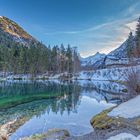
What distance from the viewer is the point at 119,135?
42.4 ft

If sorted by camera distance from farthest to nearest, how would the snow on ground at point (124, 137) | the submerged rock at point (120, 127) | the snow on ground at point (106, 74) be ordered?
1. the snow on ground at point (106, 74)
2. the submerged rock at point (120, 127)
3. the snow on ground at point (124, 137)

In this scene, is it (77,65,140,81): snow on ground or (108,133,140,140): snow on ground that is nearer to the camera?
(108,133,140,140): snow on ground

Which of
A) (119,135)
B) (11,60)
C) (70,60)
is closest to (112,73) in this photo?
(70,60)

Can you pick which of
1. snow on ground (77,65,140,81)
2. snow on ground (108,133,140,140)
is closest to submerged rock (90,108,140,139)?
snow on ground (108,133,140,140)

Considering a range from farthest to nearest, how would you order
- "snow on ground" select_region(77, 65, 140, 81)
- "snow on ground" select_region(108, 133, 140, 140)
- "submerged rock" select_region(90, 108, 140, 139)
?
"snow on ground" select_region(77, 65, 140, 81) → "submerged rock" select_region(90, 108, 140, 139) → "snow on ground" select_region(108, 133, 140, 140)

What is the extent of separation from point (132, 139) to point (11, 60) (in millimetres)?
139186

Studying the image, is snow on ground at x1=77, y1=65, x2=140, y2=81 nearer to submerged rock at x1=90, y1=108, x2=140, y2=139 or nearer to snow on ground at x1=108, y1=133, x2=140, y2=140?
submerged rock at x1=90, y1=108, x2=140, y2=139

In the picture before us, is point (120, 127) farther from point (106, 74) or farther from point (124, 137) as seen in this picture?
point (106, 74)

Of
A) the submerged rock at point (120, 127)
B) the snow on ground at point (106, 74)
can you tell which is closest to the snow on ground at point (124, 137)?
the submerged rock at point (120, 127)

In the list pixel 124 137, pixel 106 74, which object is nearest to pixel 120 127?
pixel 124 137

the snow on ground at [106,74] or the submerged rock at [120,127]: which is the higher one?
the snow on ground at [106,74]

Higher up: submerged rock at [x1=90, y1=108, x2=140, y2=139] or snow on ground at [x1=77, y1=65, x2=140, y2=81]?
snow on ground at [x1=77, y1=65, x2=140, y2=81]

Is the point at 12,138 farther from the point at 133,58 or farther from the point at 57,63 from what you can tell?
the point at 57,63

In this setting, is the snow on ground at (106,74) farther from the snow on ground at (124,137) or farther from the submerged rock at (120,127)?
the snow on ground at (124,137)
